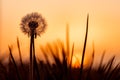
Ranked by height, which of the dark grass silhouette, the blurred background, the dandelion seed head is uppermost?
the dandelion seed head

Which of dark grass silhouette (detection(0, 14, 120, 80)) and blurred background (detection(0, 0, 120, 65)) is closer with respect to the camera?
dark grass silhouette (detection(0, 14, 120, 80))

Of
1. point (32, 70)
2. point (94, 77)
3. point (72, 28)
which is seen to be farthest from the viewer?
point (72, 28)

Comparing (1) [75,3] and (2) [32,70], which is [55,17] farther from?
(2) [32,70]

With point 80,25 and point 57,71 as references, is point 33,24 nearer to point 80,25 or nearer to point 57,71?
point 57,71

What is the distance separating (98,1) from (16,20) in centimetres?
27

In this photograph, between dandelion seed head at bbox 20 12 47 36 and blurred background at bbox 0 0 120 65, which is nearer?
dandelion seed head at bbox 20 12 47 36

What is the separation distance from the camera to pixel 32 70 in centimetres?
54

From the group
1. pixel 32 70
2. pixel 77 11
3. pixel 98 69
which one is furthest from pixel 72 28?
pixel 32 70

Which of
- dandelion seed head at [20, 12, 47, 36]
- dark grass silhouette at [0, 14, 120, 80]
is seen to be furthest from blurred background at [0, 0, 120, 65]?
dandelion seed head at [20, 12, 47, 36]

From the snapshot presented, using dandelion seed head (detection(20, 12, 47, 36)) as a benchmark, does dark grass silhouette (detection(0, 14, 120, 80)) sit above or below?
below

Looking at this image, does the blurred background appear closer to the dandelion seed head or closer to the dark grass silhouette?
the dark grass silhouette

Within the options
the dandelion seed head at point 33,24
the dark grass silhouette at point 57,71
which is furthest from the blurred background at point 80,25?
the dandelion seed head at point 33,24

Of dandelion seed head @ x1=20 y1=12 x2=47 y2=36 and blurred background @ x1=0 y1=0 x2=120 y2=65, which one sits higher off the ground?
dandelion seed head @ x1=20 y1=12 x2=47 y2=36

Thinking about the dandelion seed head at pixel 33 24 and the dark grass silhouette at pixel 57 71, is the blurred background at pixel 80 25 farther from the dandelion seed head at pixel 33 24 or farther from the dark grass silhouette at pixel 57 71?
the dandelion seed head at pixel 33 24
